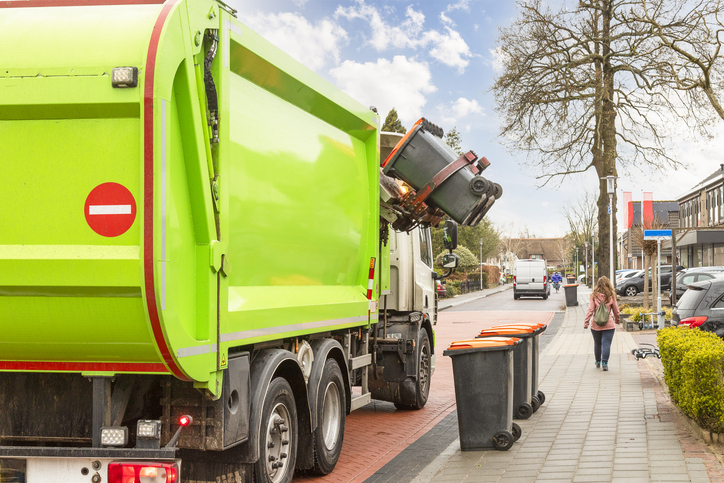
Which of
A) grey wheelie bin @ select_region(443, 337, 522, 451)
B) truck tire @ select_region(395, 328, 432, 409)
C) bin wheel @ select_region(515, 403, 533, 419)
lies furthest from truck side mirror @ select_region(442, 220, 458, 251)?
bin wheel @ select_region(515, 403, 533, 419)

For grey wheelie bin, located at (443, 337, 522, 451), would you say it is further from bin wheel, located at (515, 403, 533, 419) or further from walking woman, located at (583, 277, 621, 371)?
walking woman, located at (583, 277, 621, 371)

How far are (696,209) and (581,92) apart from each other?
48.2 metres

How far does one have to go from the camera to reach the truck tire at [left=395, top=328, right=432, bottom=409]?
930cm

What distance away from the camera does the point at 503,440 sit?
693 cm

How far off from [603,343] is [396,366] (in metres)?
5.50

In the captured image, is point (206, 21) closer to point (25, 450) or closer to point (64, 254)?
point (64, 254)

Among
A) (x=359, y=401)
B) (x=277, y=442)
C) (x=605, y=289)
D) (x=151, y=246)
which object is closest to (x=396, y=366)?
(x=359, y=401)

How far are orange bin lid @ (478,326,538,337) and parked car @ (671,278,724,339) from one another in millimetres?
4349

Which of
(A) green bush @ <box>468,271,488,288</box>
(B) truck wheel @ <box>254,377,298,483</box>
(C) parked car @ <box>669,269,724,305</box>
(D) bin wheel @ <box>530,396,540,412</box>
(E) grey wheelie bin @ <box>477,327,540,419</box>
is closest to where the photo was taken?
(B) truck wheel @ <box>254,377,298,483</box>

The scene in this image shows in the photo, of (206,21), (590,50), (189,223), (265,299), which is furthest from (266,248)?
(590,50)

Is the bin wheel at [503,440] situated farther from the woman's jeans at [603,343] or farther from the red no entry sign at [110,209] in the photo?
the woman's jeans at [603,343]

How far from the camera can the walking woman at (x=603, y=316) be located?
12.4 m

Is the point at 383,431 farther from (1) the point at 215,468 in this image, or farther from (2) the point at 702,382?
(1) the point at 215,468

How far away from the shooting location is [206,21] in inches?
163
